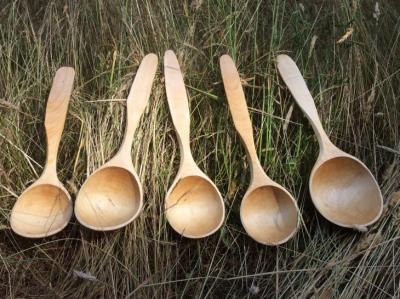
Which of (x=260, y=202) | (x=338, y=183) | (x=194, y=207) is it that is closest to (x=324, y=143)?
(x=338, y=183)

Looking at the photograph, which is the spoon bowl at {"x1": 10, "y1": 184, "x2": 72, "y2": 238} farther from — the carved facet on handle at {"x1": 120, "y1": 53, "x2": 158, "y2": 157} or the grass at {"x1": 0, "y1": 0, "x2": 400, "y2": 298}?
the carved facet on handle at {"x1": 120, "y1": 53, "x2": 158, "y2": 157}

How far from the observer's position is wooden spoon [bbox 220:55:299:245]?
1.19 m

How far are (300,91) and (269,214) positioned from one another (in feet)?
1.02

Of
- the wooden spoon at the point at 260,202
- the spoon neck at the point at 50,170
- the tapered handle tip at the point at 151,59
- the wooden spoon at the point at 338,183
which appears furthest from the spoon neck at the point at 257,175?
the spoon neck at the point at 50,170

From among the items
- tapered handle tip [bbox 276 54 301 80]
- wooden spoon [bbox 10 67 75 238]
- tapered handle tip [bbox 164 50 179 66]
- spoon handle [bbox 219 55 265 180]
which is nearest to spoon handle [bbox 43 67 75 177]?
wooden spoon [bbox 10 67 75 238]

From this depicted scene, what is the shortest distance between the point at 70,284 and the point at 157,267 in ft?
A: 0.64

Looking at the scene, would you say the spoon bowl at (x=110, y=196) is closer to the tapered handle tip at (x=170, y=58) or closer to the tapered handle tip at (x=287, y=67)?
the tapered handle tip at (x=170, y=58)

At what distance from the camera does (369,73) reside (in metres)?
1.38

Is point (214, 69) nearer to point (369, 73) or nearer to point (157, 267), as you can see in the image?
point (369, 73)

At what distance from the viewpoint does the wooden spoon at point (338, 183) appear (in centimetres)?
121

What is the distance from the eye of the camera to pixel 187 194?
49.6 inches

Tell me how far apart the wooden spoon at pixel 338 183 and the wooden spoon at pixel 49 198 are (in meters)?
0.57

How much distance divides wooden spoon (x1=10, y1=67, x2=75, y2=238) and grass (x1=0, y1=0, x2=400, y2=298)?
1.4 inches

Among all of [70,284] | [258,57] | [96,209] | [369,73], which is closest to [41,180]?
[96,209]
